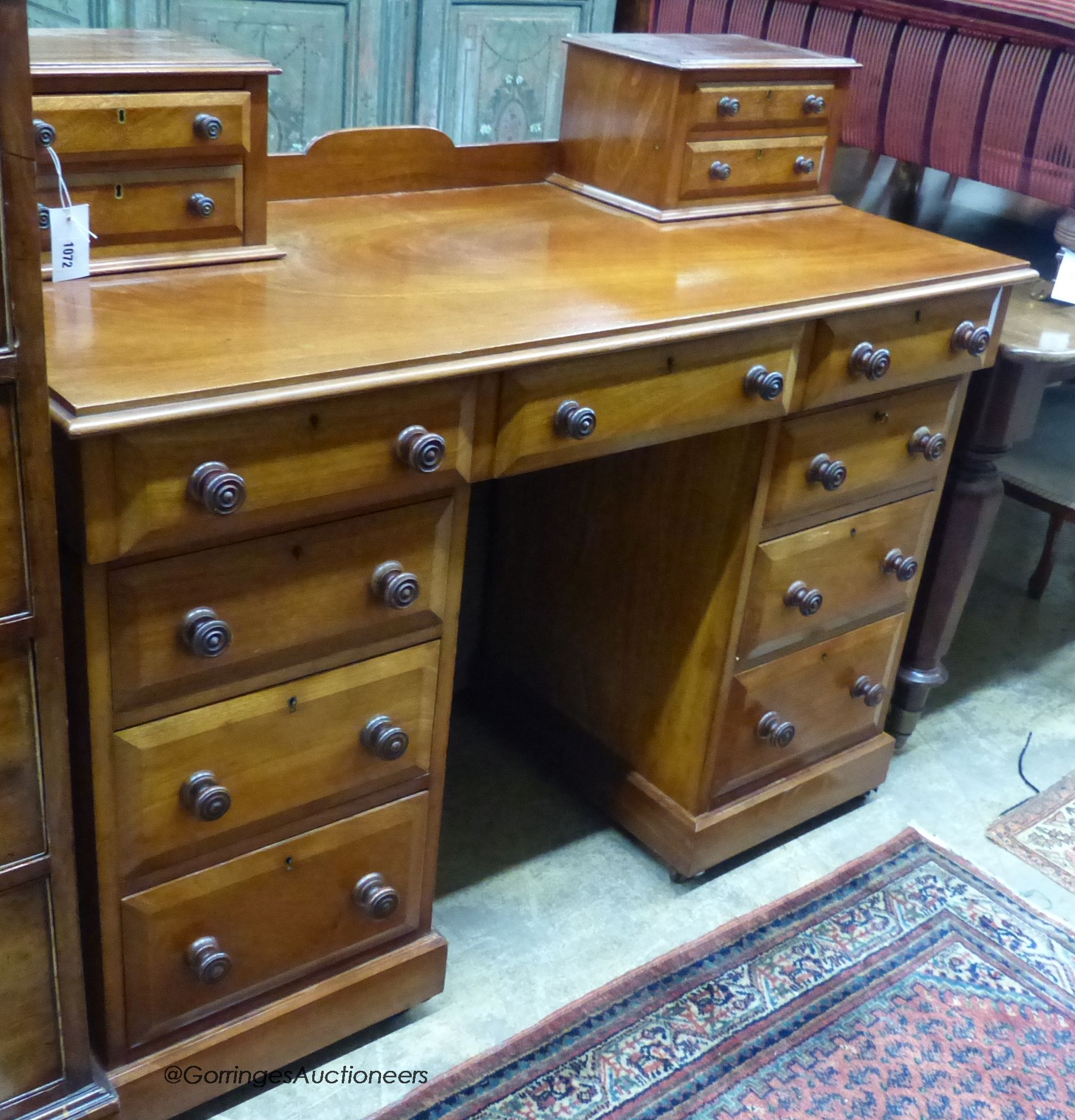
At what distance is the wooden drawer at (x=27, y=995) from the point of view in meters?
1.17

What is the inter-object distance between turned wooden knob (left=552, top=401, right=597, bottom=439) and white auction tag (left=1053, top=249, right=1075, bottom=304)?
1.04 metres

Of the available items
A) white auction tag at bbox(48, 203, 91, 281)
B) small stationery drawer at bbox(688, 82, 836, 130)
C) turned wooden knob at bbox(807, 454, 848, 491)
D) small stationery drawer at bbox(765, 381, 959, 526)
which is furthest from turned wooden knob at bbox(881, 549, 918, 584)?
white auction tag at bbox(48, 203, 91, 281)

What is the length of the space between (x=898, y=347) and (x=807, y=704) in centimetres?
55

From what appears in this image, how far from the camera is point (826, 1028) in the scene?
1.67 metres

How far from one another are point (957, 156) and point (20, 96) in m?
1.68

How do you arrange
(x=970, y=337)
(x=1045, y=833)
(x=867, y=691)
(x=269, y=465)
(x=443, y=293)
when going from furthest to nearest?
(x=1045, y=833)
(x=867, y=691)
(x=970, y=337)
(x=443, y=293)
(x=269, y=465)

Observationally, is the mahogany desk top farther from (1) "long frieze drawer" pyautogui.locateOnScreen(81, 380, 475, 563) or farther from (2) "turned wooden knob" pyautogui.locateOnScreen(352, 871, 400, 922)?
(2) "turned wooden knob" pyautogui.locateOnScreen(352, 871, 400, 922)

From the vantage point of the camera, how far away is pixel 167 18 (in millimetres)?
2102

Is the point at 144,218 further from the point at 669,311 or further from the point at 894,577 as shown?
the point at 894,577

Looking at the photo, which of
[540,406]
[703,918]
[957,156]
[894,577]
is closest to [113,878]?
[540,406]

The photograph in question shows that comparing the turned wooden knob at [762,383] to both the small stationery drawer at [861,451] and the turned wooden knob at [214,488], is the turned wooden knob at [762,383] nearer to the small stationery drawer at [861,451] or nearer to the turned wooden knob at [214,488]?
the small stationery drawer at [861,451]

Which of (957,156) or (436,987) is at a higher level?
(957,156)

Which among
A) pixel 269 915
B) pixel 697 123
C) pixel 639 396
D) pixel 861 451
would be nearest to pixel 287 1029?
pixel 269 915

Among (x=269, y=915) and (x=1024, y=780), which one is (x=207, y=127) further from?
(x=1024, y=780)
